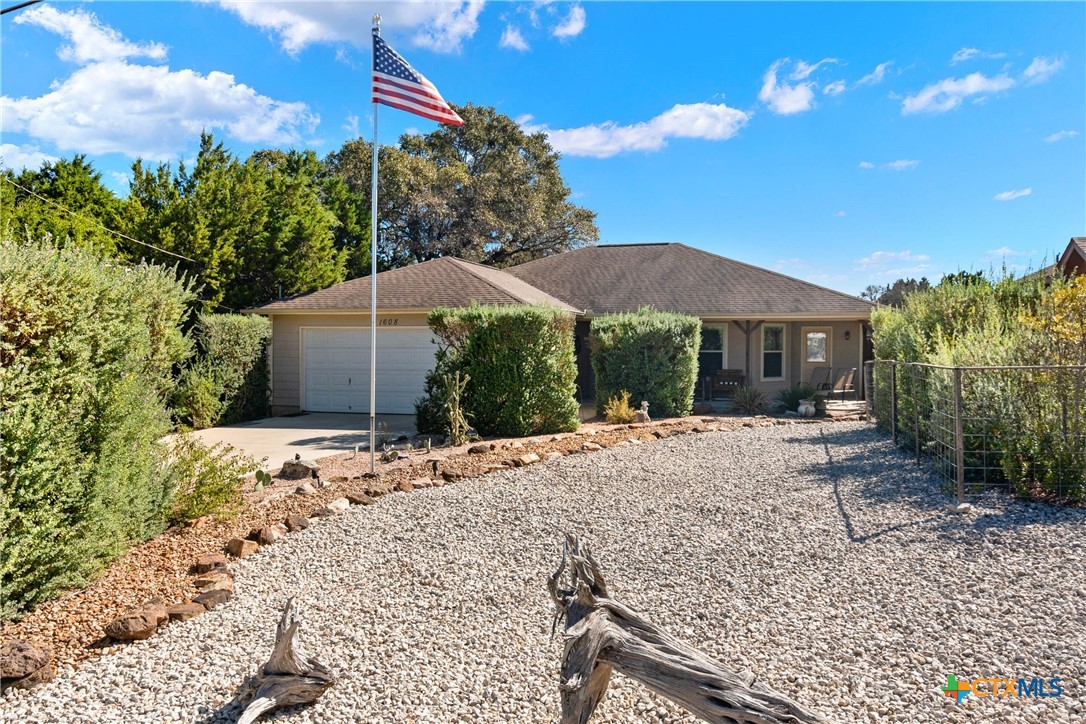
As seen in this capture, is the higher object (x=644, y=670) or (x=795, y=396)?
(x=795, y=396)

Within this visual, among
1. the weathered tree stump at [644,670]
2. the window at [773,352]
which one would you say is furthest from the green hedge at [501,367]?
the window at [773,352]

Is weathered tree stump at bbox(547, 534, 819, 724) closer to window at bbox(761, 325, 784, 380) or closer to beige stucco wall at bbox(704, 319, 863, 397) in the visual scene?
beige stucco wall at bbox(704, 319, 863, 397)

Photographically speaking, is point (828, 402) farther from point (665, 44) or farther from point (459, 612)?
point (459, 612)

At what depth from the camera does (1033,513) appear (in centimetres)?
591

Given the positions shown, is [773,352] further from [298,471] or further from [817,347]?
[298,471]

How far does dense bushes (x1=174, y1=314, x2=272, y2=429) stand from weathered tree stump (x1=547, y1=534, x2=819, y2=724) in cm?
1302

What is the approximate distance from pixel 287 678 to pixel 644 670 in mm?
1651

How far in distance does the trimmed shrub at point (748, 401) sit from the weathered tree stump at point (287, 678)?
14.0 meters

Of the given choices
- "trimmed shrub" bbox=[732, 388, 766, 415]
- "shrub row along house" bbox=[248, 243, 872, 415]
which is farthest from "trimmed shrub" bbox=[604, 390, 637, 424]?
"trimmed shrub" bbox=[732, 388, 766, 415]

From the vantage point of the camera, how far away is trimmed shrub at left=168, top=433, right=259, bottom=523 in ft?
19.0

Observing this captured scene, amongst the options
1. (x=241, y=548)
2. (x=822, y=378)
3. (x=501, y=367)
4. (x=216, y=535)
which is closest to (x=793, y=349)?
(x=822, y=378)

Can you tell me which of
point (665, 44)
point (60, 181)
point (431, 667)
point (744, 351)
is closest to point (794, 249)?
point (744, 351)

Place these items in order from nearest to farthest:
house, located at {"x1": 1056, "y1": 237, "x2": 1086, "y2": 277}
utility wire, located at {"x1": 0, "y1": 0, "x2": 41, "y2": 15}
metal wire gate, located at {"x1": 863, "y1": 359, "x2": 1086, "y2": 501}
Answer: metal wire gate, located at {"x1": 863, "y1": 359, "x2": 1086, "y2": 501}, utility wire, located at {"x1": 0, "y1": 0, "x2": 41, "y2": 15}, house, located at {"x1": 1056, "y1": 237, "x2": 1086, "y2": 277}

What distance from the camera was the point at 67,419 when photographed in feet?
13.4
